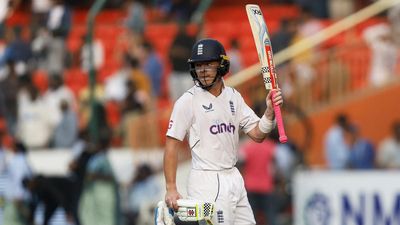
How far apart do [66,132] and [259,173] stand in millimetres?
3416

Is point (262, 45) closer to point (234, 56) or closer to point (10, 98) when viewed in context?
point (10, 98)

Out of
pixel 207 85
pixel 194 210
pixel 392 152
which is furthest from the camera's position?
pixel 392 152

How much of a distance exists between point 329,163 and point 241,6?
713 cm

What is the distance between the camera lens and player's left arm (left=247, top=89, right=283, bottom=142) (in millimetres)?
9688

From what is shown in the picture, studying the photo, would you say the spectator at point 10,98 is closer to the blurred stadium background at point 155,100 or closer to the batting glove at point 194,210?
the blurred stadium background at point 155,100

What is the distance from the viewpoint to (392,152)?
18016mm

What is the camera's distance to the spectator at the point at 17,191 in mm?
17578

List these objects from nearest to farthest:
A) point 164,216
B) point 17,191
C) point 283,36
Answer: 1. point 164,216
2. point 17,191
3. point 283,36

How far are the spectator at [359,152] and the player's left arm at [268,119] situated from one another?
8294 millimetres

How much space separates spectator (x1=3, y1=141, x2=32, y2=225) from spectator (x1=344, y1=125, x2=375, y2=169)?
459 cm

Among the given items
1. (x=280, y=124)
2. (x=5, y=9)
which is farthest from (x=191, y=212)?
(x=5, y=9)

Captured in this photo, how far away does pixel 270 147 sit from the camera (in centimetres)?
1723

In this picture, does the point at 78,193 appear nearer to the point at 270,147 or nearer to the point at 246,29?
the point at 270,147

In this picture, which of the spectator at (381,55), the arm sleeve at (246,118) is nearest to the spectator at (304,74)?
the spectator at (381,55)
